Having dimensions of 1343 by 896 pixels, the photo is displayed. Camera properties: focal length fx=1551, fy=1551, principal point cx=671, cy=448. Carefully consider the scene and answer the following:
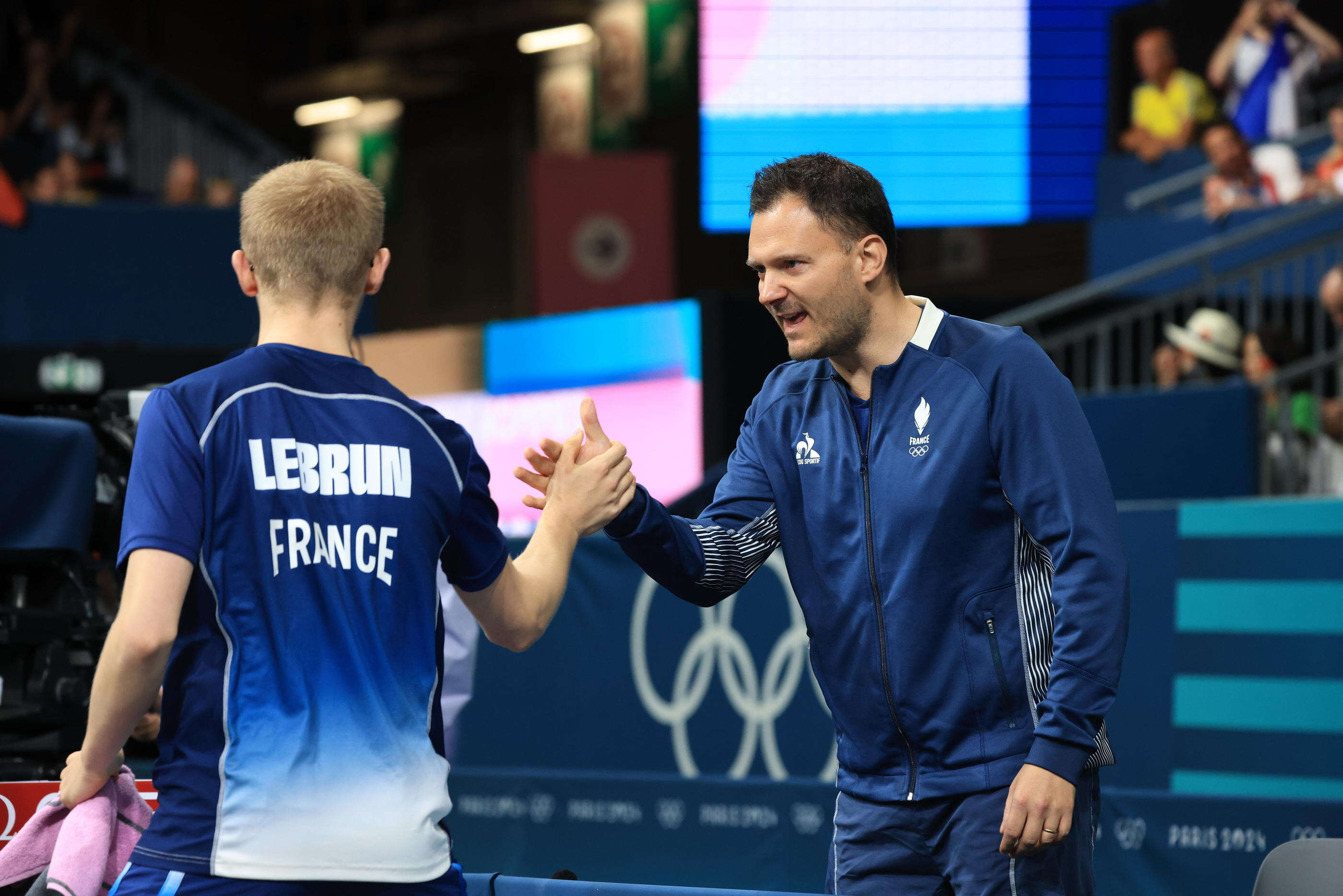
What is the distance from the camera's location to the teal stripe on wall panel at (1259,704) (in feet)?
20.1

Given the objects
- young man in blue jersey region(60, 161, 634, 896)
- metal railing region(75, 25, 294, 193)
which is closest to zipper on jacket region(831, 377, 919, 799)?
young man in blue jersey region(60, 161, 634, 896)

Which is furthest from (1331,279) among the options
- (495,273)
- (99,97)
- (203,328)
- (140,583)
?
(495,273)

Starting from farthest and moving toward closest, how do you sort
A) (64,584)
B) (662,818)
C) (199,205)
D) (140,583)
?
(199,205) → (662,818) → (64,584) → (140,583)

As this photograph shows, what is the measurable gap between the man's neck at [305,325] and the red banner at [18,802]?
1.33 metres

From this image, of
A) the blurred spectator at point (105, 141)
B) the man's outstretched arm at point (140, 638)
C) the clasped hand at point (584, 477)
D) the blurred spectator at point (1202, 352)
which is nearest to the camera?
the man's outstretched arm at point (140, 638)

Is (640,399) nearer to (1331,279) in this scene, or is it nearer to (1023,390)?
(1331,279)

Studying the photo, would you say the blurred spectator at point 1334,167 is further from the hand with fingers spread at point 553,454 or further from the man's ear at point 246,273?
the man's ear at point 246,273

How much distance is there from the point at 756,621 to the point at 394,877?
508cm

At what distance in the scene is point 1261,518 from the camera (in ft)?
21.0

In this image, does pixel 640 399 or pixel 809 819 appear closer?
pixel 809 819

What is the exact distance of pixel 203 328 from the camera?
45.2 feet

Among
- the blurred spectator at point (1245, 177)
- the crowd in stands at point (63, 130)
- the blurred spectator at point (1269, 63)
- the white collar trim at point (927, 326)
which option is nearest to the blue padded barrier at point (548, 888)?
the white collar trim at point (927, 326)

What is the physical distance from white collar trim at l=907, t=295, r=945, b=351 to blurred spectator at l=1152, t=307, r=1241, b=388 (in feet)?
19.4

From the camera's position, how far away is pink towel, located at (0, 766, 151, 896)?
2723 millimetres
